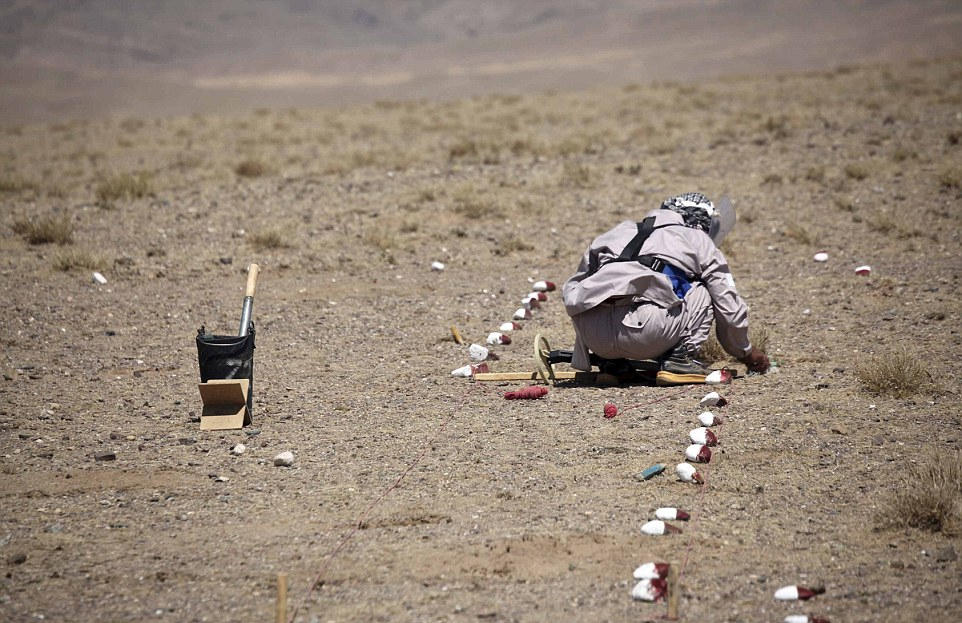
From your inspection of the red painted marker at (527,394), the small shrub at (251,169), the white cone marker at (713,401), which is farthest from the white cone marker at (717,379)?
the small shrub at (251,169)

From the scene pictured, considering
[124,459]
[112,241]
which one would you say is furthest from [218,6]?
[124,459]

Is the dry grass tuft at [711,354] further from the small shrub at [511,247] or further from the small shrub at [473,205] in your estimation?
the small shrub at [473,205]

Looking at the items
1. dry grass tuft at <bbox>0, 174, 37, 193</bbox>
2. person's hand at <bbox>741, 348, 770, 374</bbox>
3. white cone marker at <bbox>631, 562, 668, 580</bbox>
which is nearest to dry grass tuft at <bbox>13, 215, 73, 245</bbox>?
dry grass tuft at <bbox>0, 174, 37, 193</bbox>

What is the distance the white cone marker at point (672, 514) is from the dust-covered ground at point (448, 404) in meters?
0.13

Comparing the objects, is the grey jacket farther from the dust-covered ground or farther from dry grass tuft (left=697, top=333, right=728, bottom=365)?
dry grass tuft (left=697, top=333, right=728, bottom=365)

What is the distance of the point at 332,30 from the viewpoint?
4173 inches

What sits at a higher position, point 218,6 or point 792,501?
point 218,6

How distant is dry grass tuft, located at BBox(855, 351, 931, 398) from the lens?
6.38 metres

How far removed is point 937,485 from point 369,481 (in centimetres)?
286

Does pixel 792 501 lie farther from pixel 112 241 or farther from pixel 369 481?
pixel 112 241

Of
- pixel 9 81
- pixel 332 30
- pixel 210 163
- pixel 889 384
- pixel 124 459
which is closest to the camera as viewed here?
pixel 124 459

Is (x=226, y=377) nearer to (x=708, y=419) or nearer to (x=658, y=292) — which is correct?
(x=658, y=292)

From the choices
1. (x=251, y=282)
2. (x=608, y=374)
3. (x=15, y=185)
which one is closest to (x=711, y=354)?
(x=608, y=374)

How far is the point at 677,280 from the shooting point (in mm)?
6594
